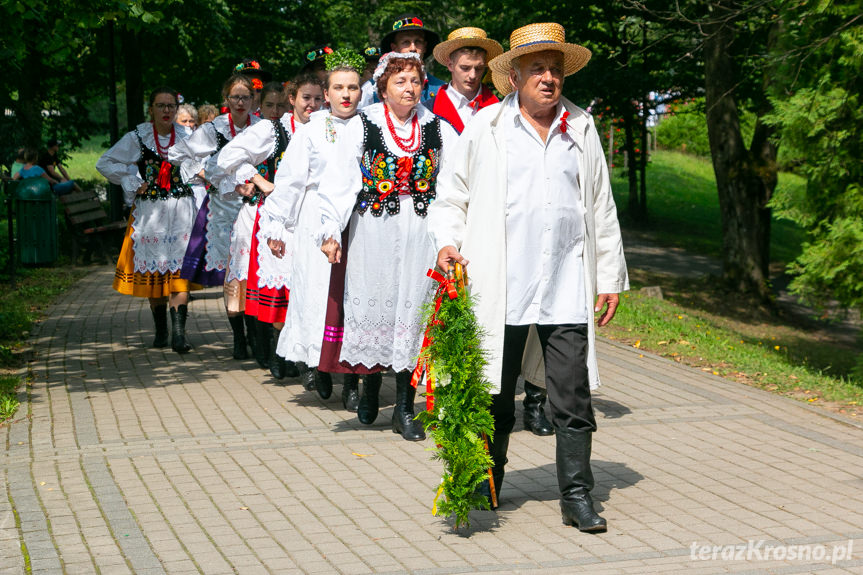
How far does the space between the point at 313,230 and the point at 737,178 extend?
10.3 m

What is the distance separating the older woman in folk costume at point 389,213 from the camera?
657 cm

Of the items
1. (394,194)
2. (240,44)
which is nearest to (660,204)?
(240,44)

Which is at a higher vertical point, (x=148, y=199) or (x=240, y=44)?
(x=240, y=44)

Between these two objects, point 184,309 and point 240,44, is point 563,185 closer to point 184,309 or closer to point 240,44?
point 184,309

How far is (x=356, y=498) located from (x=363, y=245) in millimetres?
1738

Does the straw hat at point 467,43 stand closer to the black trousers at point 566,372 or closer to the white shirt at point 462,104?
the white shirt at point 462,104

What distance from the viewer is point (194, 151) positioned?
9.33m

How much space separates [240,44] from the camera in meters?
23.4

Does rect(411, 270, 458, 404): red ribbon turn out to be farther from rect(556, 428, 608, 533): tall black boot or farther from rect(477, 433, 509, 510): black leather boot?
rect(556, 428, 608, 533): tall black boot

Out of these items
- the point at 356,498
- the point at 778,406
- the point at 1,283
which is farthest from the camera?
the point at 1,283

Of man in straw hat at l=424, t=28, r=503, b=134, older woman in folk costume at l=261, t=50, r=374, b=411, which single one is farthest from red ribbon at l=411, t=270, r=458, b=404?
man in straw hat at l=424, t=28, r=503, b=134

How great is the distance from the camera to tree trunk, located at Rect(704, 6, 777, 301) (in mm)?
15906

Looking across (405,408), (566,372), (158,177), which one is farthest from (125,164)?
(566,372)

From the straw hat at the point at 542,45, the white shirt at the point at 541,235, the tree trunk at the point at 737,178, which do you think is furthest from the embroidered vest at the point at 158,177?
the tree trunk at the point at 737,178
